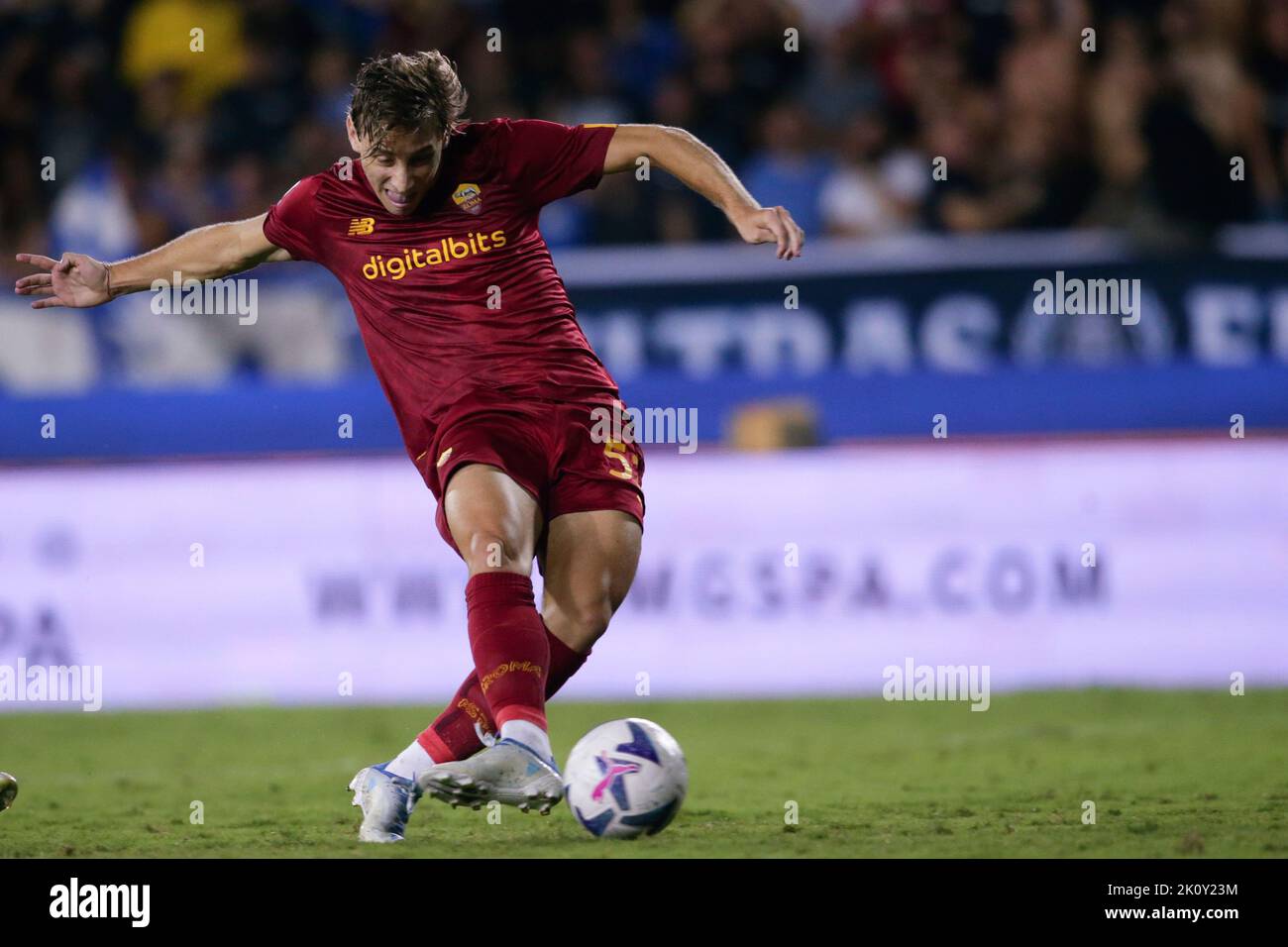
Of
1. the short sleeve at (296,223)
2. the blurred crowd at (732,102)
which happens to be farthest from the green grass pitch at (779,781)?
the blurred crowd at (732,102)

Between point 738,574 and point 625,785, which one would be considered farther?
point 738,574

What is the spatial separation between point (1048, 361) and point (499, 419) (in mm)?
5390

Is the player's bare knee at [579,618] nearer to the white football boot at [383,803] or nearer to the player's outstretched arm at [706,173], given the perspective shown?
the white football boot at [383,803]

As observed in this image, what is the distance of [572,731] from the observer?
8.44 metres

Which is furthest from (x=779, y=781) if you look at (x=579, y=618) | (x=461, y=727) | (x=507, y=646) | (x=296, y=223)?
(x=296, y=223)

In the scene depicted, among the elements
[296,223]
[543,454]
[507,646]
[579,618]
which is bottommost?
[507,646]

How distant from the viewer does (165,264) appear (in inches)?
233

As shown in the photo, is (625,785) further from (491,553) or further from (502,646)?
(491,553)

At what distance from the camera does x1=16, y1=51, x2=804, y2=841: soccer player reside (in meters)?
5.24

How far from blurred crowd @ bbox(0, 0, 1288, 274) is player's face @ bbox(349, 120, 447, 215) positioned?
5.93 metres

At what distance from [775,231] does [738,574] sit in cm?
458

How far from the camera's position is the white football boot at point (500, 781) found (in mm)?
4832

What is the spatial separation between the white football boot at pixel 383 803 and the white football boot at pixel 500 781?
1.42ft
